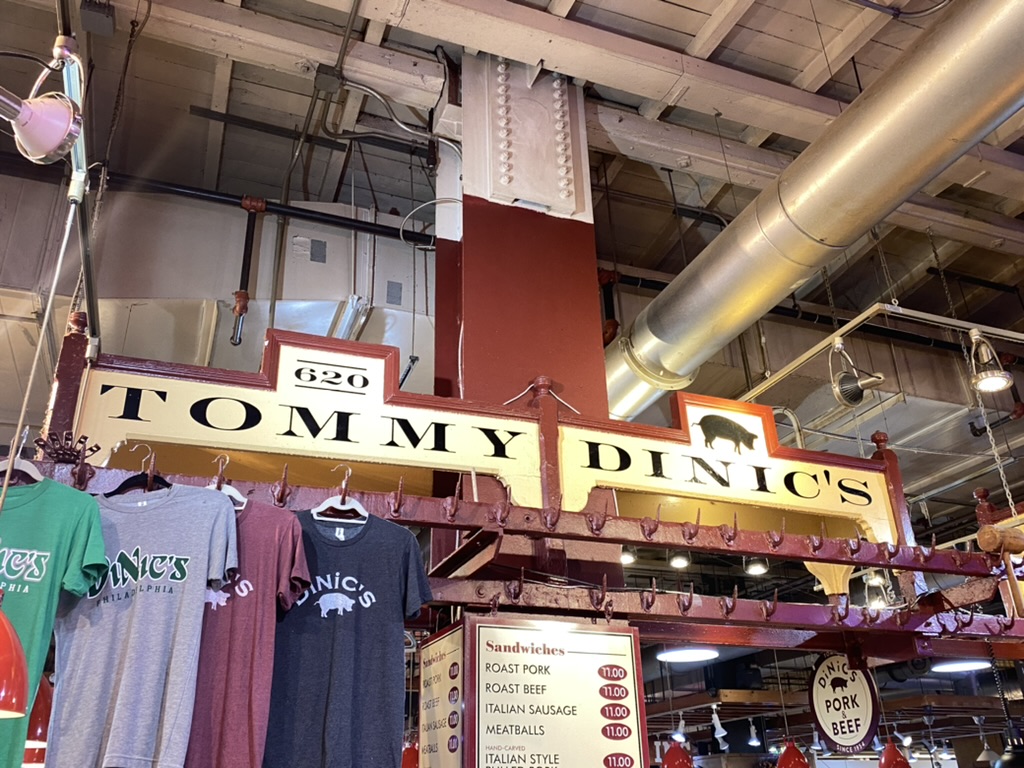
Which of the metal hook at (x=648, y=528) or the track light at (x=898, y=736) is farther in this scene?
the track light at (x=898, y=736)

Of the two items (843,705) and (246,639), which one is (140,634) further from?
(843,705)

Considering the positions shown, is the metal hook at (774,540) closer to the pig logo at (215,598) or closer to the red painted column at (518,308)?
the red painted column at (518,308)

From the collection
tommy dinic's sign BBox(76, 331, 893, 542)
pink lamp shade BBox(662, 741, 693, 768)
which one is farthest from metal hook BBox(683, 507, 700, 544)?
pink lamp shade BBox(662, 741, 693, 768)

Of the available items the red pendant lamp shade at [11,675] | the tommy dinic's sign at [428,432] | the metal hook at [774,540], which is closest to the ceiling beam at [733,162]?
the tommy dinic's sign at [428,432]

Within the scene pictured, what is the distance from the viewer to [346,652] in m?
2.55

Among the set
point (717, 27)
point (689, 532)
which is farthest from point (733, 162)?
point (689, 532)

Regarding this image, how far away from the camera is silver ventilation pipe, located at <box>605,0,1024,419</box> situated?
3.34 meters

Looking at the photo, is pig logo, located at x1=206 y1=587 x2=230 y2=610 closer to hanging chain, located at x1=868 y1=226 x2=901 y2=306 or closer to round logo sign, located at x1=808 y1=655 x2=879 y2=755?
round logo sign, located at x1=808 y1=655 x2=879 y2=755

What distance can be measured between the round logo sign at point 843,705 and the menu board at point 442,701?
7.38ft

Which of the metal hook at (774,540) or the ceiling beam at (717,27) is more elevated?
the ceiling beam at (717,27)

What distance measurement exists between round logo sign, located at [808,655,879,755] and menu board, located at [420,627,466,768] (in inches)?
88.5

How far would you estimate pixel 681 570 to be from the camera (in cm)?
1352

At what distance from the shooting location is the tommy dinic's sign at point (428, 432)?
341 cm

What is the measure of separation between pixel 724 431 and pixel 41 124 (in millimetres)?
3374
